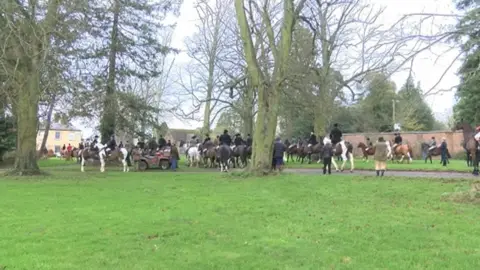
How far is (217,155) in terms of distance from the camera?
2931 centimetres

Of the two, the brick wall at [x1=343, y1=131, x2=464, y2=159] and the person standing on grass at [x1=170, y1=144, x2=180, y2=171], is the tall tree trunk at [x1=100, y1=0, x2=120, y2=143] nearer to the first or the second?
the person standing on grass at [x1=170, y1=144, x2=180, y2=171]

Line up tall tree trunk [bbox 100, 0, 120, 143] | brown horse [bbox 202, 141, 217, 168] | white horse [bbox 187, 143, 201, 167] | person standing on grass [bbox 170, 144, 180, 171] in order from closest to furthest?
person standing on grass [bbox 170, 144, 180, 171] → brown horse [bbox 202, 141, 217, 168] → tall tree trunk [bbox 100, 0, 120, 143] → white horse [bbox 187, 143, 201, 167]

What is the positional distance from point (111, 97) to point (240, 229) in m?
24.2

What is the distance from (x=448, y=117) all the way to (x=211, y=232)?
60481mm

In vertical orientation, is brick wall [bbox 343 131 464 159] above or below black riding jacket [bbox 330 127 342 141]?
above

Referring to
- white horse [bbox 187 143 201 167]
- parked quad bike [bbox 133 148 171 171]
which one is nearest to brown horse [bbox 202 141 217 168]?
white horse [bbox 187 143 201 167]

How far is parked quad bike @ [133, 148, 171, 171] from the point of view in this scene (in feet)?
96.4

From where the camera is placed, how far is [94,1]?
22.6m

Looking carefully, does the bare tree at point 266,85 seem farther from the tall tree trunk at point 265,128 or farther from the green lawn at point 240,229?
the green lawn at point 240,229

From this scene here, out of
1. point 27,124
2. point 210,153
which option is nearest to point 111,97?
point 210,153

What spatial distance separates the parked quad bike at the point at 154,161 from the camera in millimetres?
29375

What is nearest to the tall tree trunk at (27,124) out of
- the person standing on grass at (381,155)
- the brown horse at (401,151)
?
the person standing on grass at (381,155)

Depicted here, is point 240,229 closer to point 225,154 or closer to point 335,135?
point 335,135

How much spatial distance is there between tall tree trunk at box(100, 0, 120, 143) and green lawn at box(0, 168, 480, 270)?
1717 cm
